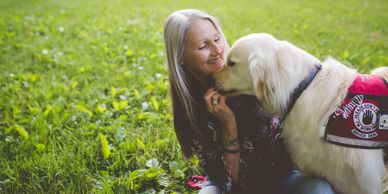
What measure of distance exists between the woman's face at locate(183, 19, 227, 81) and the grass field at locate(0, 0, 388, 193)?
919mm

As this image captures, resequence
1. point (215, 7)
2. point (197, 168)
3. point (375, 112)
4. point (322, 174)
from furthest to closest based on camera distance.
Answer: point (215, 7)
point (197, 168)
point (322, 174)
point (375, 112)

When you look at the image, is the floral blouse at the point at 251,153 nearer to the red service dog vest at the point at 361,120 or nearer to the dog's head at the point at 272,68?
the dog's head at the point at 272,68

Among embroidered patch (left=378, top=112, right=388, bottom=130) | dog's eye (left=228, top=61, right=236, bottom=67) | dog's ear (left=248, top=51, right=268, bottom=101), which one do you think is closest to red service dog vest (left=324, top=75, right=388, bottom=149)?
embroidered patch (left=378, top=112, right=388, bottom=130)

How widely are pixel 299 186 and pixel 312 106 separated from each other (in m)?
0.52

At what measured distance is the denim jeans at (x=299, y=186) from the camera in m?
1.93

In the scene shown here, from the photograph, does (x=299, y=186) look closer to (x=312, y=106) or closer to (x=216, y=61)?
(x=312, y=106)

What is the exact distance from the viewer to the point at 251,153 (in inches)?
88.5

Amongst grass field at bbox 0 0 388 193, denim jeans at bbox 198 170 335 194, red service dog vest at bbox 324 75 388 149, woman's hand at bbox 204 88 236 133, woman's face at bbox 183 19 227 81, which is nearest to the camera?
red service dog vest at bbox 324 75 388 149

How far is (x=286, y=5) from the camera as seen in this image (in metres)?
9.59

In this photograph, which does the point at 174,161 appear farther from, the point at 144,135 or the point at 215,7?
the point at 215,7

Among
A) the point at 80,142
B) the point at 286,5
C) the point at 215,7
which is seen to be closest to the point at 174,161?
the point at 80,142

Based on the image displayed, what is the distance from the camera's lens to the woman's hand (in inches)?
81.9

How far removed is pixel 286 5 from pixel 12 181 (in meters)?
8.78

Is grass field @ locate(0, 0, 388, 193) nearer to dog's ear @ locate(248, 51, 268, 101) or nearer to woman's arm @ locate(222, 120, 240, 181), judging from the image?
woman's arm @ locate(222, 120, 240, 181)
